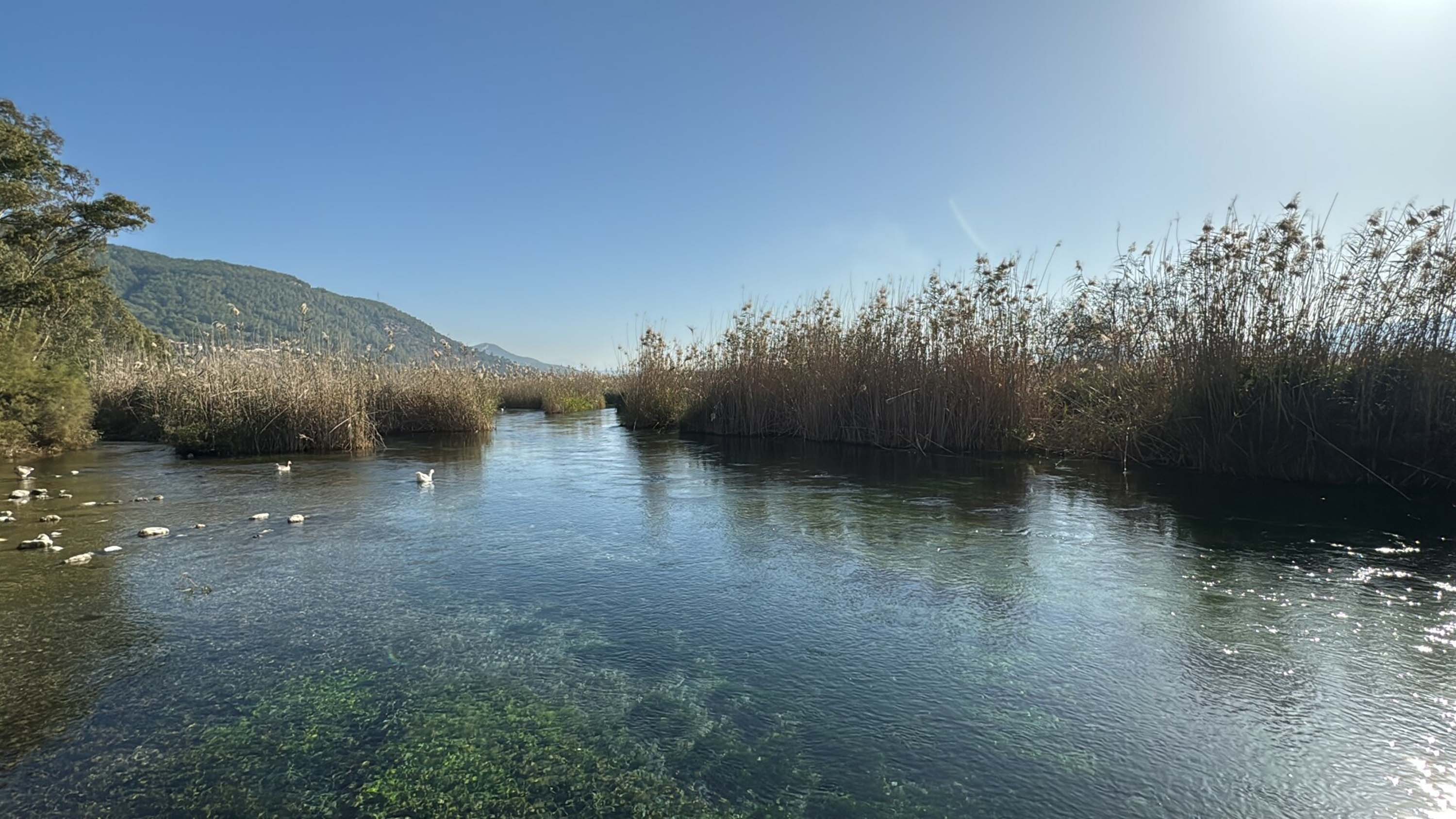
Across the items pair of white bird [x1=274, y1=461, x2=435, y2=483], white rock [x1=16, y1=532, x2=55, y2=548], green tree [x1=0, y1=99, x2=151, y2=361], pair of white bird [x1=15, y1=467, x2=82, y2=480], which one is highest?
green tree [x1=0, y1=99, x2=151, y2=361]

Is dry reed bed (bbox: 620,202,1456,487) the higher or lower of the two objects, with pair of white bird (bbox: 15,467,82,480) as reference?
higher

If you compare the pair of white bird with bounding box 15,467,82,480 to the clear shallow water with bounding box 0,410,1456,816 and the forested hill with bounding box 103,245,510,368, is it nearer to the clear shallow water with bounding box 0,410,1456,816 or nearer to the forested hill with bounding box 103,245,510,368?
the clear shallow water with bounding box 0,410,1456,816

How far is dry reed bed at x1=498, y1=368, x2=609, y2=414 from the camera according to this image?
895 inches

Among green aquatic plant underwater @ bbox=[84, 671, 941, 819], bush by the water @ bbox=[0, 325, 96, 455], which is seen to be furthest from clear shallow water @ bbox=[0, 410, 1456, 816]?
bush by the water @ bbox=[0, 325, 96, 455]

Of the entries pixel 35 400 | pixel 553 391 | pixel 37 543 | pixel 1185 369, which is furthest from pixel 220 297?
pixel 1185 369

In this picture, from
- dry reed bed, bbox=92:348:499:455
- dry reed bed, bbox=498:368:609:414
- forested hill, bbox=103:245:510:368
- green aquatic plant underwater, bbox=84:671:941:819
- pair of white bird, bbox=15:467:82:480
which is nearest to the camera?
green aquatic plant underwater, bbox=84:671:941:819

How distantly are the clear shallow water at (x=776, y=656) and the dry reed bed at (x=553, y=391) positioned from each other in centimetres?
1758

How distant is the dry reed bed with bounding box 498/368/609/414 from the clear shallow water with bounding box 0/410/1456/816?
17583mm

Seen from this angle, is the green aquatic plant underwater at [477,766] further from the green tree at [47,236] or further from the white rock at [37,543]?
the green tree at [47,236]

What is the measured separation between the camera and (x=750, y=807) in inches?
64.2

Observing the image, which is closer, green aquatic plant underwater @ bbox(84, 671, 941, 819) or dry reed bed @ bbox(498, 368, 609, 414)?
green aquatic plant underwater @ bbox(84, 671, 941, 819)

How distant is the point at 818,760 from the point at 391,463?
818 cm

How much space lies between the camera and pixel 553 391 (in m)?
22.7

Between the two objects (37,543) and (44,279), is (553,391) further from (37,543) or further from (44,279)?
(37,543)
